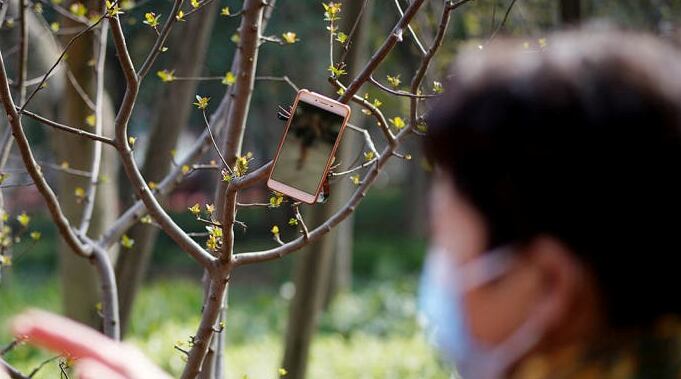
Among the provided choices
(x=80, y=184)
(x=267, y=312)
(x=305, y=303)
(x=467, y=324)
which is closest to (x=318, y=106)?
(x=467, y=324)

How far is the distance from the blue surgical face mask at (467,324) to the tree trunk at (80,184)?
12.7ft

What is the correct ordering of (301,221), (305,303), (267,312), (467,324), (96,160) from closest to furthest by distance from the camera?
(467,324), (301,221), (96,160), (305,303), (267,312)

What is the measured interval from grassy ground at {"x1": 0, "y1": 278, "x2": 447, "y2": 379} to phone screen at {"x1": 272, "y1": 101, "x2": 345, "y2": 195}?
169 inches

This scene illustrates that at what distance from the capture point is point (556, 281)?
928 mm

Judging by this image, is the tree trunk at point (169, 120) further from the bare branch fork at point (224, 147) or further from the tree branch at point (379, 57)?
the tree branch at point (379, 57)

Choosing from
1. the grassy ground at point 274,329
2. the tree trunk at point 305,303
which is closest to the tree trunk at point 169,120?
the tree trunk at point 305,303

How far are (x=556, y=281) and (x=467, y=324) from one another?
12 centimetres

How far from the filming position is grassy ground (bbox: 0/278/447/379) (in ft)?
25.7

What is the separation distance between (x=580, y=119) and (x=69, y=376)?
1.97 m

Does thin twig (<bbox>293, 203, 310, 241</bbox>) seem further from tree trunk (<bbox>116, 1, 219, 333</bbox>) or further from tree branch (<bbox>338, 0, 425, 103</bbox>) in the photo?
tree trunk (<bbox>116, 1, 219, 333</bbox>)

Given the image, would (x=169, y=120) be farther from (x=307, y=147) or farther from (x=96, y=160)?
(x=307, y=147)

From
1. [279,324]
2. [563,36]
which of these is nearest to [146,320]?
[279,324]

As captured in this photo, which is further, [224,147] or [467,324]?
[224,147]

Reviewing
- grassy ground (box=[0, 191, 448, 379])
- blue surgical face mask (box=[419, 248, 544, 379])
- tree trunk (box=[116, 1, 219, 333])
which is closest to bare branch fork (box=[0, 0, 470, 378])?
grassy ground (box=[0, 191, 448, 379])
